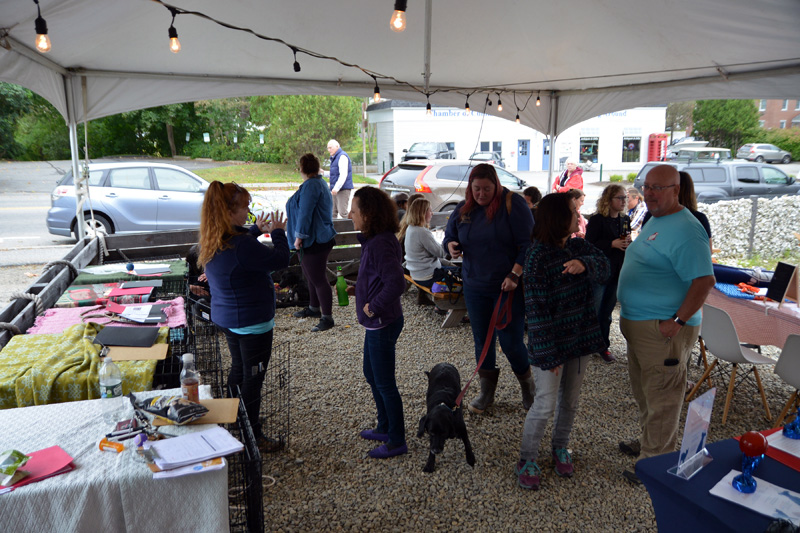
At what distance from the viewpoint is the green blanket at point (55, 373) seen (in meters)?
2.41

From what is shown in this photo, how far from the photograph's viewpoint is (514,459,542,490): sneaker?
9.70 ft

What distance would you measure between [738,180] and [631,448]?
1201 centimetres

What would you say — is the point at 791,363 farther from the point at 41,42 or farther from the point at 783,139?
the point at 783,139

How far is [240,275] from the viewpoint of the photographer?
9.48 feet

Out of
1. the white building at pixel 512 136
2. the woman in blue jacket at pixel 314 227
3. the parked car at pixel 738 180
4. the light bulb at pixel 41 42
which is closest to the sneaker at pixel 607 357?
the woman in blue jacket at pixel 314 227

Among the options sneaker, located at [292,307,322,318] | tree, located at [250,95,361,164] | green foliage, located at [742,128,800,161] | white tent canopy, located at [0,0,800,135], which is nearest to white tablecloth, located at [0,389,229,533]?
white tent canopy, located at [0,0,800,135]

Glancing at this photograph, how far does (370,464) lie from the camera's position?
10.6 ft

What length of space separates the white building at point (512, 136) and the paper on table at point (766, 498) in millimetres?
23280

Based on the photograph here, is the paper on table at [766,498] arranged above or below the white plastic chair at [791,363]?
above

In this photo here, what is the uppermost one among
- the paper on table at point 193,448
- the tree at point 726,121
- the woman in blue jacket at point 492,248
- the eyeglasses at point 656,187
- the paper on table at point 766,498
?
the tree at point 726,121

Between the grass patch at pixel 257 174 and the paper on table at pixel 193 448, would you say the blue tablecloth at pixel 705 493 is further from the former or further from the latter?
the grass patch at pixel 257 174

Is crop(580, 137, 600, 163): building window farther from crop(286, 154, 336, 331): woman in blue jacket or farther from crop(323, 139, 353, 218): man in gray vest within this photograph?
crop(286, 154, 336, 331): woman in blue jacket

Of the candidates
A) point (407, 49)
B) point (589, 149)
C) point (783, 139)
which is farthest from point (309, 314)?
point (783, 139)

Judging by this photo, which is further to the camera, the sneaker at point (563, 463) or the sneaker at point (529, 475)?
the sneaker at point (563, 463)
